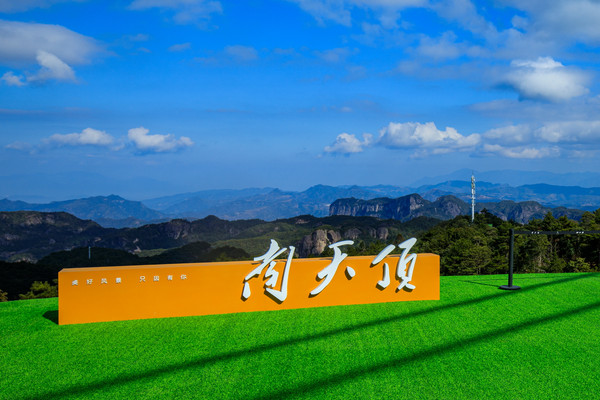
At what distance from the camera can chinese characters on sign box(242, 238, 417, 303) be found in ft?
30.7

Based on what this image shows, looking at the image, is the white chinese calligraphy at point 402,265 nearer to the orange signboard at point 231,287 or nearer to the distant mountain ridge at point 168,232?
the orange signboard at point 231,287

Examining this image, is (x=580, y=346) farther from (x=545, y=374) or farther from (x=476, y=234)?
(x=476, y=234)

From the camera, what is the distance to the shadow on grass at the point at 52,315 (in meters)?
9.15

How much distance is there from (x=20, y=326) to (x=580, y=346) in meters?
10.1

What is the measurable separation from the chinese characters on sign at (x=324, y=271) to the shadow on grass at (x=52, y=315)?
12.7 ft

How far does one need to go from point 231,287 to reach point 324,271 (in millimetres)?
1986

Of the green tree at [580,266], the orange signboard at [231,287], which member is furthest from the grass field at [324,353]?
the green tree at [580,266]

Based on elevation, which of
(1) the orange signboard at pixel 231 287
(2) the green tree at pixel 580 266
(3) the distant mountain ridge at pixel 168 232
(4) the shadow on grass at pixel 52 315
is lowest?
(3) the distant mountain ridge at pixel 168 232

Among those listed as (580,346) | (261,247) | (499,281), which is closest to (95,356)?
(580,346)

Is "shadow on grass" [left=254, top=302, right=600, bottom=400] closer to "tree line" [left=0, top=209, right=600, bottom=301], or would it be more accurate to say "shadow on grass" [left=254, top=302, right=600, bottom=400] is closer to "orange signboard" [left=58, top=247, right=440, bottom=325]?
"orange signboard" [left=58, top=247, right=440, bottom=325]

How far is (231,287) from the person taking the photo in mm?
9328

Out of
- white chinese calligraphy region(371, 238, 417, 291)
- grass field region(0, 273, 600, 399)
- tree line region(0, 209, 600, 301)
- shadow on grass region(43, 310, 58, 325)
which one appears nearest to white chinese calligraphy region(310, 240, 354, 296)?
grass field region(0, 273, 600, 399)

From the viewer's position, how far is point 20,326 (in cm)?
874

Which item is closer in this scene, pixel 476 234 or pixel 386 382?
pixel 386 382
